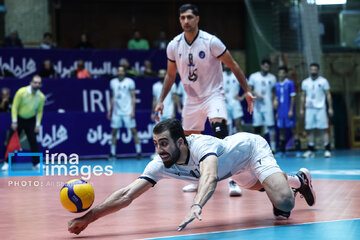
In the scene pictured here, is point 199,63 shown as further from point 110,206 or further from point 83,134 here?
point 83,134

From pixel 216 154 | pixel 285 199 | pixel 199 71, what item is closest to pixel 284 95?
pixel 199 71

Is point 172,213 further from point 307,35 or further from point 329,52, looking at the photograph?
point 329,52

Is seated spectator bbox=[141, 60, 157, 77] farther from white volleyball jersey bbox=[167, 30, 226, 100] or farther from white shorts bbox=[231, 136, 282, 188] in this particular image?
white shorts bbox=[231, 136, 282, 188]

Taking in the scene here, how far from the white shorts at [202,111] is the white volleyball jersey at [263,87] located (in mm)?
10168

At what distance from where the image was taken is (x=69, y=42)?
1034 inches

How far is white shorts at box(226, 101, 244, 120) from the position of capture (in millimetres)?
19953

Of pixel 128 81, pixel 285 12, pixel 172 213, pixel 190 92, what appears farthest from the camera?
pixel 285 12

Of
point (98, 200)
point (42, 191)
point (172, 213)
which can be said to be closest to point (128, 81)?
point (42, 191)

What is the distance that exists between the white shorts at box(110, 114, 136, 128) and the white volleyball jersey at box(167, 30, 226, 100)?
9.90m

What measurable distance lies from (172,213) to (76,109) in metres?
13.1

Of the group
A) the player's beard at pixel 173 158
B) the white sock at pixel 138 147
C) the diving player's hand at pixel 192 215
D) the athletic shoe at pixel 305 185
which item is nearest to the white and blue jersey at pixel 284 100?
the white sock at pixel 138 147

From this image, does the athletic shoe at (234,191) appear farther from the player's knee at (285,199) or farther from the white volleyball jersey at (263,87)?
the white volleyball jersey at (263,87)

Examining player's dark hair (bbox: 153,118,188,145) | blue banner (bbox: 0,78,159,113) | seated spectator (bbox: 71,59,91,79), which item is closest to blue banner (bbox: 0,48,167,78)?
seated spectator (bbox: 71,59,91,79)

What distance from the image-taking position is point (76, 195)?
263 inches
